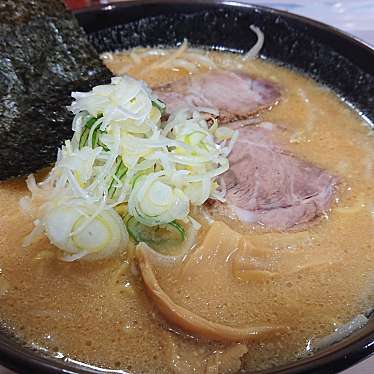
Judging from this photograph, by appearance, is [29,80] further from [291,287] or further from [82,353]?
[291,287]

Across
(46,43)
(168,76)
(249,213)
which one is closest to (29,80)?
(46,43)

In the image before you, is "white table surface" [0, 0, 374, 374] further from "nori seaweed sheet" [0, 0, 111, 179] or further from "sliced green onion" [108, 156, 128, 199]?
"sliced green onion" [108, 156, 128, 199]

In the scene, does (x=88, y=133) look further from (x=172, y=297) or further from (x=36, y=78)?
(x=172, y=297)

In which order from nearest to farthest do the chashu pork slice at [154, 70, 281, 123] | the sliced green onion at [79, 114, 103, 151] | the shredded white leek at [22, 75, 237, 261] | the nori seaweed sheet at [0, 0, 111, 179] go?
1. the shredded white leek at [22, 75, 237, 261]
2. the sliced green onion at [79, 114, 103, 151]
3. the nori seaweed sheet at [0, 0, 111, 179]
4. the chashu pork slice at [154, 70, 281, 123]

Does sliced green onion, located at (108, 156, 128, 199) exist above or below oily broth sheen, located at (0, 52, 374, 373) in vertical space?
above

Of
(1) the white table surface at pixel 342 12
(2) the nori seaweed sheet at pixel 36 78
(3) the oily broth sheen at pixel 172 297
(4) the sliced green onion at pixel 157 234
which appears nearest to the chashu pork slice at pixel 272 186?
(3) the oily broth sheen at pixel 172 297

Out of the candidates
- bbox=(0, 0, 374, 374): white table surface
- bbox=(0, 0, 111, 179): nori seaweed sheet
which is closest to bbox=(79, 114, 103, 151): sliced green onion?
bbox=(0, 0, 111, 179): nori seaweed sheet
